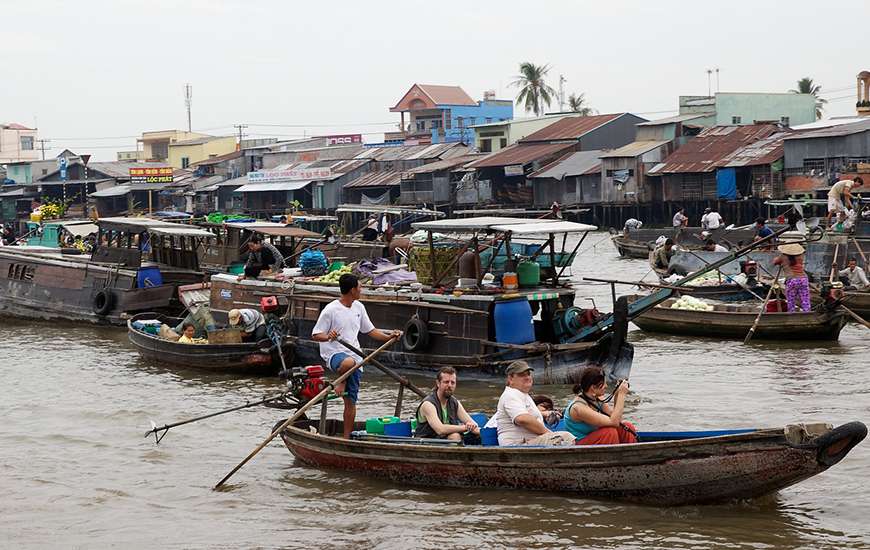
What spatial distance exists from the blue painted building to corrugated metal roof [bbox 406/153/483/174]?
10041mm

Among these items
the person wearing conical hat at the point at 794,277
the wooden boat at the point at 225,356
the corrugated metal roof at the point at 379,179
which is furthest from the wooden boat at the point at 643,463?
the corrugated metal roof at the point at 379,179

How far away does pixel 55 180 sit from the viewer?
66688 millimetres

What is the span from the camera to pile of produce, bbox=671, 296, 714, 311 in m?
19.2

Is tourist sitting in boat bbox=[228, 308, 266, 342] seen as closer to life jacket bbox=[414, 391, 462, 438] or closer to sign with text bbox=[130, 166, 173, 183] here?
life jacket bbox=[414, 391, 462, 438]

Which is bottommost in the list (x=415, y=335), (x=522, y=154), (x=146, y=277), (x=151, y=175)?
(x=415, y=335)

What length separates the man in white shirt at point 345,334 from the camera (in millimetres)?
10133

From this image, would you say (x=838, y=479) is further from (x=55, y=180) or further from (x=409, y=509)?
(x=55, y=180)

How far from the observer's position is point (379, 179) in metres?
56.9

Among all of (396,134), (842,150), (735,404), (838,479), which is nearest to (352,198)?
(396,134)

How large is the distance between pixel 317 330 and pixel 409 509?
1.86 metres

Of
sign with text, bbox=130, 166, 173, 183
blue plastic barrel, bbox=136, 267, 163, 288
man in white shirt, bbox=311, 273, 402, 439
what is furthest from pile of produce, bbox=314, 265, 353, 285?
sign with text, bbox=130, 166, 173, 183

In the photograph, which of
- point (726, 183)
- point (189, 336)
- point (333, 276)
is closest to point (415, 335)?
point (333, 276)

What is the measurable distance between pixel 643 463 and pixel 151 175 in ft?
193

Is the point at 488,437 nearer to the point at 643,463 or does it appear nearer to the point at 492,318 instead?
the point at 643,463
